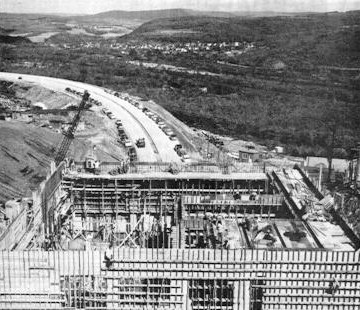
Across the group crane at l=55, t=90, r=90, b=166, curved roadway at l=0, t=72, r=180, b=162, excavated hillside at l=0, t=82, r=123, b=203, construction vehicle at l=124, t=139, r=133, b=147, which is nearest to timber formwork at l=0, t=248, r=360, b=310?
excavated hillside at l=0, t=82, r=123, b=203

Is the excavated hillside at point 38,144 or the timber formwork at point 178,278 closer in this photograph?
the timber formwork at point 178,278

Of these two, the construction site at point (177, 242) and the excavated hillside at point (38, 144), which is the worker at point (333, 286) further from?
the excavated hillside at point (38, 144)

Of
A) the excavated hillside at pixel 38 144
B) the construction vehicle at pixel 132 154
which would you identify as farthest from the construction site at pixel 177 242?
the construction vehicle at pixel 132 154

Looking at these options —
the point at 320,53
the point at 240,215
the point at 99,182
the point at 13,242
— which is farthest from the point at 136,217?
the point at 320,53

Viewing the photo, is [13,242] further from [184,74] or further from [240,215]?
[184,74]

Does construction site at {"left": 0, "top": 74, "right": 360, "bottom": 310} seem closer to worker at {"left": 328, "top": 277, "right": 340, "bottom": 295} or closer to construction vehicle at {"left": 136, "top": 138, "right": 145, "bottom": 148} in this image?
worker at {"left": 328, "top": 277, "right": 340, "bottom": 295}

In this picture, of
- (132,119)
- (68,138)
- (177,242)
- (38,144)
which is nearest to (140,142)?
(68,138)

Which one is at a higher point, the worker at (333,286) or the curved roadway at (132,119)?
the worker at (333,286)
